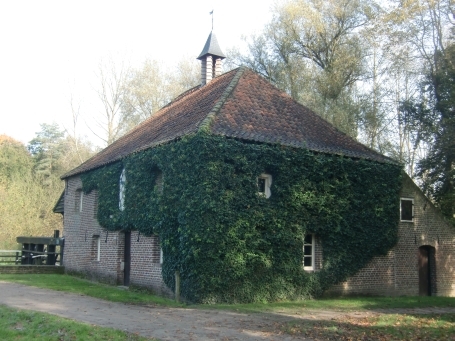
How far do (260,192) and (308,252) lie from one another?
305cm

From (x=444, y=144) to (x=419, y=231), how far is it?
3668mm

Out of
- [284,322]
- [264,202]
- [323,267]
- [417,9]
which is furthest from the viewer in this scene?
[417,9]

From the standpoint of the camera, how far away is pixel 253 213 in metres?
16.4

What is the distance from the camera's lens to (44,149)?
51.7 meters

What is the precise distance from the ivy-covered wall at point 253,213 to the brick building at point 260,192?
0.44 meters

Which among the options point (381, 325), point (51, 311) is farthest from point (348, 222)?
point (51, 311)

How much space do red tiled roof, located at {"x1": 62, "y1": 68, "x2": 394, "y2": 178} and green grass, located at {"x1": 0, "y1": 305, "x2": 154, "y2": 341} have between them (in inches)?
284

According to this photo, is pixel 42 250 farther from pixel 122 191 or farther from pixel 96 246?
pixel 122 191

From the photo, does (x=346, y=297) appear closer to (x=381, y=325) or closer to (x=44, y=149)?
(x=381, y=325)

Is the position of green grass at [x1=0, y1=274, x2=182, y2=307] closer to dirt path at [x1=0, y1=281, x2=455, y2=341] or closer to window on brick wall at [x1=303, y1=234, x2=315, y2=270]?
dirt path at [x1=0, y1=281, x2=455, y2=341]

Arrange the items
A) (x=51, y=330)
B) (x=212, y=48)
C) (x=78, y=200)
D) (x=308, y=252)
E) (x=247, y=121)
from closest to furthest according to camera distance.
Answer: (x=51, y=330), (x=247, y=121), (x=308, y=252), (x=212, y=48), (x=78, y=200)

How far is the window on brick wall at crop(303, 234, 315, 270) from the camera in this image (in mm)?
18188

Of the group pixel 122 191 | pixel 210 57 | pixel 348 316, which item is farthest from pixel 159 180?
pixel 210 57

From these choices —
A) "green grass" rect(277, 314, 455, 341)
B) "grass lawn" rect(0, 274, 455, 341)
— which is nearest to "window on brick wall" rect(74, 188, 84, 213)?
"grass lawn" rect(0, 274, 455, 341)
